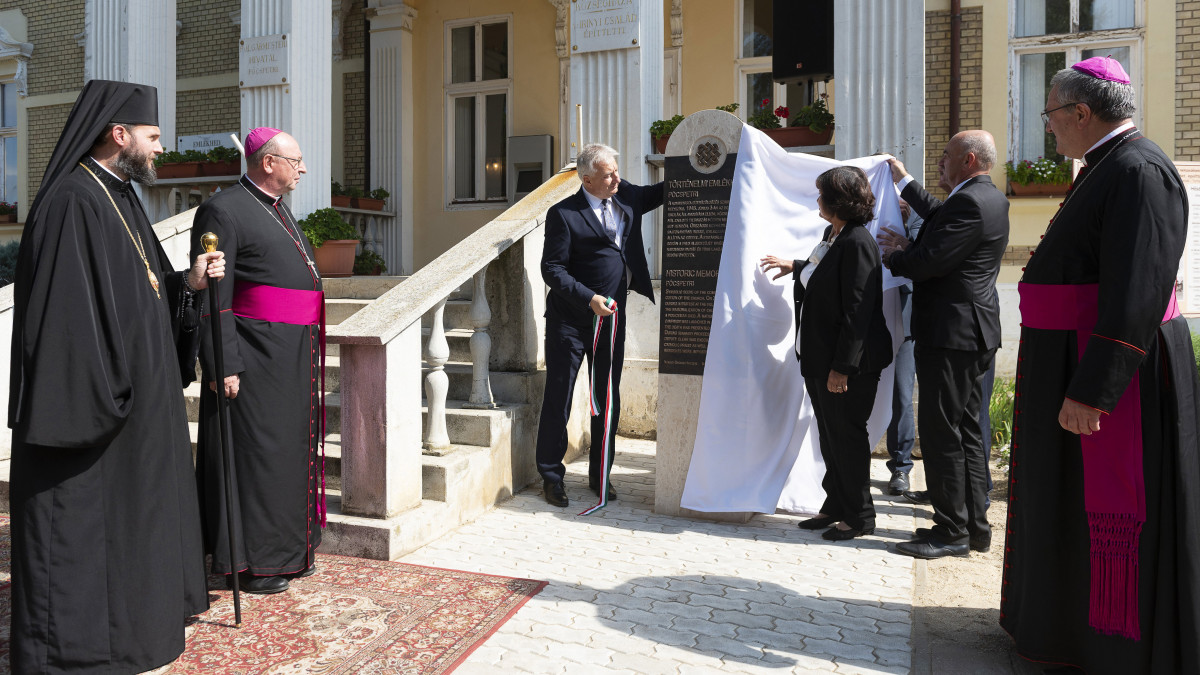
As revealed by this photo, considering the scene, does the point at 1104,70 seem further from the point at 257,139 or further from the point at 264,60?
the point at 264,60

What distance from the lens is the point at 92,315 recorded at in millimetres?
2904

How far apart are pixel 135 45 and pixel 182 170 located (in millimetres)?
1584

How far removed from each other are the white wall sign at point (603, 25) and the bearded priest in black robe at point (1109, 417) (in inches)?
191

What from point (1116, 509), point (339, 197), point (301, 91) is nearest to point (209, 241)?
point (1116, 509)

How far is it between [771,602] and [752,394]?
56.6 inches

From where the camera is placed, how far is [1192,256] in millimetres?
5383

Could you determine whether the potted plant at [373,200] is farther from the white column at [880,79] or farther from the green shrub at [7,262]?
the green shrub at [7,262]

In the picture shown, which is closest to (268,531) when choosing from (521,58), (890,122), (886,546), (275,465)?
(275,465)

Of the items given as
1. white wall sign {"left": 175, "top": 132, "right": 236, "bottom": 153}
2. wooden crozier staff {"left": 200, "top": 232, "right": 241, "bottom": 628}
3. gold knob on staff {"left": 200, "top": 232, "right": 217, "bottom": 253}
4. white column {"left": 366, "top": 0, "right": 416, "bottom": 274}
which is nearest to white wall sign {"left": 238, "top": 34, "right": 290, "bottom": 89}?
white wall sign {"left": 175, "top": 132, "right": 236, "bottom": 153}

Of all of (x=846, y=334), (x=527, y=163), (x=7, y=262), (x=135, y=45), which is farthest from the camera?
(x=7, y=262)

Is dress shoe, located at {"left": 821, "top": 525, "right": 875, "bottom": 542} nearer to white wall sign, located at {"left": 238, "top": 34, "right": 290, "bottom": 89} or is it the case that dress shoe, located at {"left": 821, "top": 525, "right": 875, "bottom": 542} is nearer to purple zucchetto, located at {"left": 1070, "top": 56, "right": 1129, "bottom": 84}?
purple zucchetto, located at {"left": 1070, "top": 56, "right": 1129, "bottom": 84}

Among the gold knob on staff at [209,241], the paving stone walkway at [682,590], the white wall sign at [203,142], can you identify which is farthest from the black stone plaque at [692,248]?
the white wall sign at [203,142]

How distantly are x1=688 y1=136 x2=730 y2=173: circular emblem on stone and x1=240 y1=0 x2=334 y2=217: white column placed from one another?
508cm

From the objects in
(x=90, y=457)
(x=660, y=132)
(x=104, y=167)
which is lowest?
(x=90, y=457)
